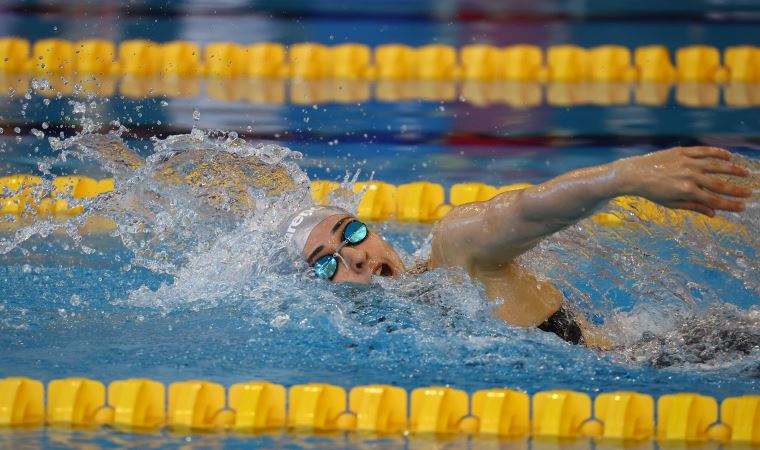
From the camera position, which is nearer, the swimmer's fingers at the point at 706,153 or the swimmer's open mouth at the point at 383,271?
the swimmer's fingers at the point at 706,153

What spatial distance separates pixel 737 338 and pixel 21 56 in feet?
17.0

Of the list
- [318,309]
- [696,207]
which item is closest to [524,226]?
[696,207]

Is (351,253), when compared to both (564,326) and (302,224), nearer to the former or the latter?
(302,224)

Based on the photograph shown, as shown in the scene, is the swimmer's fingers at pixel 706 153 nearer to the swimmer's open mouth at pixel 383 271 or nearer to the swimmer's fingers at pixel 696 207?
the swimmer's fingers at pixel 696 207

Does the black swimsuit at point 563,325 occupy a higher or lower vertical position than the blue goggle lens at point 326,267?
lower

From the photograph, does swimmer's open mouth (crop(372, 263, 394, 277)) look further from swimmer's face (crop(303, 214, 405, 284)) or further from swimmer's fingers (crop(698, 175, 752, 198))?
swimmer's fingers (crop(698, 175, 752, 198))

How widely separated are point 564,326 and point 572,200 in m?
0.61

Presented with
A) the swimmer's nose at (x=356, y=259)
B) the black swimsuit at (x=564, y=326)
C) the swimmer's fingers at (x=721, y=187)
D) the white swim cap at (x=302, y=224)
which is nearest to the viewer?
the swimmer's fingers at (x=721, y=187)

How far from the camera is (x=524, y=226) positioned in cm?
228

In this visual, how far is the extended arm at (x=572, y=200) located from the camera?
1992mm

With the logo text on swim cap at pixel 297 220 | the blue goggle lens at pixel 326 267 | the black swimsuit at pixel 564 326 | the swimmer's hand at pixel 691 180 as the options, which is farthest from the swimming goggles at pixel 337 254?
the swimmer's hand at pixel 691 180

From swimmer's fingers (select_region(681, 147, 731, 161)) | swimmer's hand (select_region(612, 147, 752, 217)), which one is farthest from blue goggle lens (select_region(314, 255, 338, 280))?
swimmer's fingers (select_region(681, 147, 731, 161))

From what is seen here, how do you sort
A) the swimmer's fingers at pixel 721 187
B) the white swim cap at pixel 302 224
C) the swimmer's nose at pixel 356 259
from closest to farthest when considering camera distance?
the swimmer's fingers at pixel 721 187
the swimmer's nose at pixel 356 259
the white swim cap at pixel 302 224

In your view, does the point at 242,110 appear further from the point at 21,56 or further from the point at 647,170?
the point at 647,170
